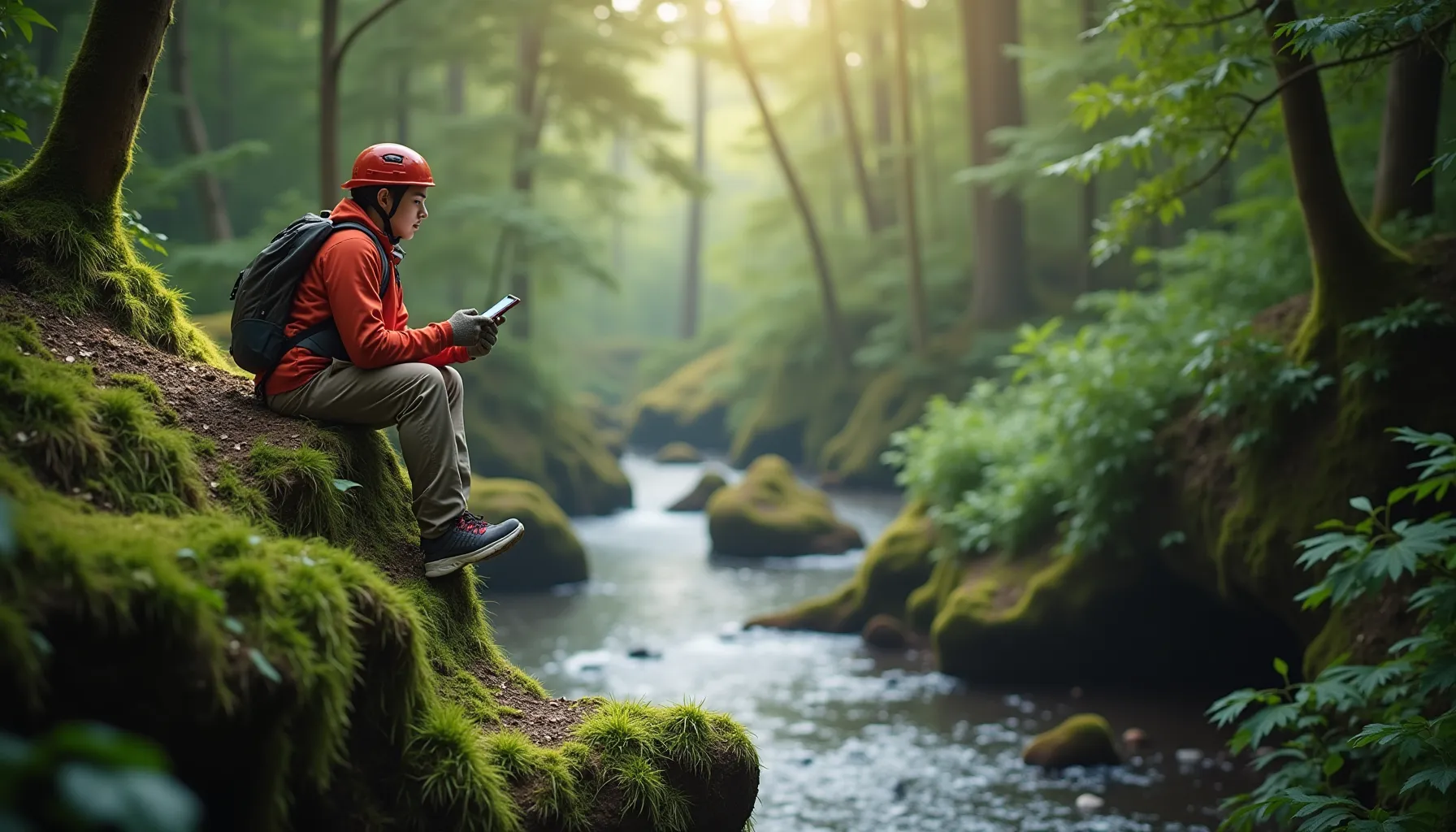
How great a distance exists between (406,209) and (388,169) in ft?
0.57

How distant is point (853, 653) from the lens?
10.8m

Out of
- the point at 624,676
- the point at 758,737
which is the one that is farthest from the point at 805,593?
the point at 758,737

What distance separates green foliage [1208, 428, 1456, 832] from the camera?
169 inches

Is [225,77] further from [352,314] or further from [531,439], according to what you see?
[352,314]

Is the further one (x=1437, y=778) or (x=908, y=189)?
(x=908, y=189)

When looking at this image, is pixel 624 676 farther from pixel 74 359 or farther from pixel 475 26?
pixel 475 26

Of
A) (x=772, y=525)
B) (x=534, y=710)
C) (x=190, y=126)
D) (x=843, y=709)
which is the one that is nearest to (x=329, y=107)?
(x=190, y=126)

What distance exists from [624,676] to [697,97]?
1414 inches

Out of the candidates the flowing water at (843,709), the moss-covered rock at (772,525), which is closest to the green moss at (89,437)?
the flowing water at (843,709)

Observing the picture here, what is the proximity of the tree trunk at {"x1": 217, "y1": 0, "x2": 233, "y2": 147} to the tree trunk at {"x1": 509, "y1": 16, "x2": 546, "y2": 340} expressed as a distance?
624 centimetres

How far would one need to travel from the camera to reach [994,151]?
21.7 meters

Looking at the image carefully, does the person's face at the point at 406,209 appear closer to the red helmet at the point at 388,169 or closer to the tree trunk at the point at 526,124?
the red helmet at the point at 388,169

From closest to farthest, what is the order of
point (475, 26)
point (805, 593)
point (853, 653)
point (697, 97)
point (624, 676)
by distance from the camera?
point (624, 676)
point (853, 653)
point (805, 593)
point (475, 26)
point (697, 97)

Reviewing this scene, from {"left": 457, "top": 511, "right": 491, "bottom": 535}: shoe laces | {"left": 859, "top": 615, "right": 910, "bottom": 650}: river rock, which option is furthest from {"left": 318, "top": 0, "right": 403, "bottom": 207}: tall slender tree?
{"left": 457, "top": 511, "right": 491, "bottom": 535}: shoe laces
